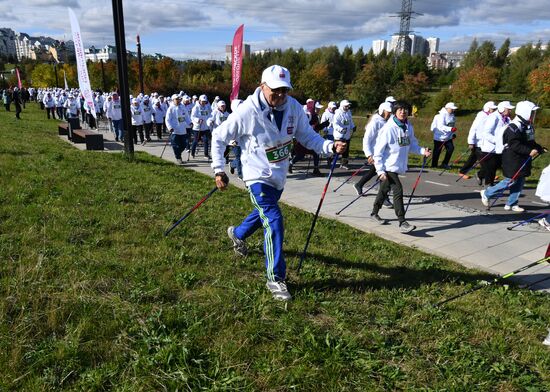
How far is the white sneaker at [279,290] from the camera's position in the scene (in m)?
4.03

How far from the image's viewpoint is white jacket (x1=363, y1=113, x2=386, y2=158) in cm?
807

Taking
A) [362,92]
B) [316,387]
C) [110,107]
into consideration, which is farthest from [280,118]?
[362,92]

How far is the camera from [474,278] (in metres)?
5.11

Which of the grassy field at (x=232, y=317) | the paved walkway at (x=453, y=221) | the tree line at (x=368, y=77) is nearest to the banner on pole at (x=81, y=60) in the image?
the paved walkway at (x=453, y=221)

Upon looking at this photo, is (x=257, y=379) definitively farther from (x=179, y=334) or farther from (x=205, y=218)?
(x=205, y=218)

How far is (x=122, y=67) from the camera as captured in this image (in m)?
12.2

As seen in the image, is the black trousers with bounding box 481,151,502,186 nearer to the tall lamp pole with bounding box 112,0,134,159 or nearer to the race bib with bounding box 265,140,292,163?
the race bib with bounding box 265,140,292,163

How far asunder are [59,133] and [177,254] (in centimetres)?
1893

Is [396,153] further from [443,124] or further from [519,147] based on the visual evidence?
[443,124]

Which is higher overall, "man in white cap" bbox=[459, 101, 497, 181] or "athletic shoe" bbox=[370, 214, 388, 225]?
"man in white cap" bbox=[459, 101, 497, 181]

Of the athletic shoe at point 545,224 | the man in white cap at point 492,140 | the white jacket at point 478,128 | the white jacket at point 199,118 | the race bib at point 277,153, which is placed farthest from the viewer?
the white jacket at point 199,118

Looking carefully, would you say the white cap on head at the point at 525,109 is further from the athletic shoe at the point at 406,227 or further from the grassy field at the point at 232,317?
the grassy field at the point at 232,317

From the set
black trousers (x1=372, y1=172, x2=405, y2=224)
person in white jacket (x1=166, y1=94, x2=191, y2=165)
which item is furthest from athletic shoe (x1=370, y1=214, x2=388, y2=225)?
person in white jacket (x1=166, y1=94, x2=191, y2=165)

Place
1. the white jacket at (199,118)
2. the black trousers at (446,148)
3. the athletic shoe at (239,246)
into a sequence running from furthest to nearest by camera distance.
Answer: the white jacket at (199,118) → the black trousers at (446,148) → the athletic shoe at (239,246)
